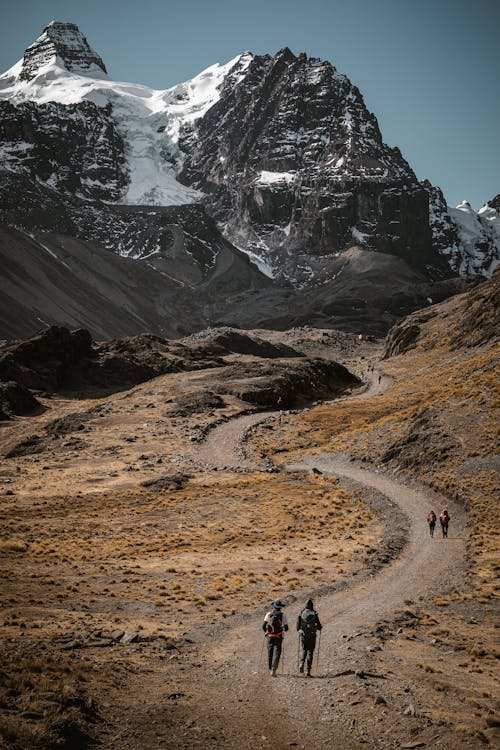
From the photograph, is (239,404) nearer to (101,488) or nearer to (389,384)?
(389,384)

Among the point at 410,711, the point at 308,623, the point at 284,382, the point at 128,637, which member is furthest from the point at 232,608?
the point at 284,382

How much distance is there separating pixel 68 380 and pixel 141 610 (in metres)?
104

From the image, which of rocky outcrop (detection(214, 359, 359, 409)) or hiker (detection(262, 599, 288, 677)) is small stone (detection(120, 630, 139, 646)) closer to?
hiker (detection(262, 599, 288, 677))

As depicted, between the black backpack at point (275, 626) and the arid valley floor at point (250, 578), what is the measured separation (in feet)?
3.80

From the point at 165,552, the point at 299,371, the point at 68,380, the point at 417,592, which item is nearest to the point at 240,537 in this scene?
the point at 165,552

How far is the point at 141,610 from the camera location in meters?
24.0

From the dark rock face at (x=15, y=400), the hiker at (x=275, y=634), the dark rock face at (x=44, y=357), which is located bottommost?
the hiker at (x=275, y=634)

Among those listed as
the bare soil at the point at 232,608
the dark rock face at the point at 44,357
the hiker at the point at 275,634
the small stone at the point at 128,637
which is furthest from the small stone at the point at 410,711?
the dark rock face at the point at 44,357

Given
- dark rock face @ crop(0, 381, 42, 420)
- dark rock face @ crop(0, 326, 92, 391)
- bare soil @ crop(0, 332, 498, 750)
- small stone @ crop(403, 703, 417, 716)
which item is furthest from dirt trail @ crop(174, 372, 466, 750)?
dark rock face @ crop(0, 326, 92, 391)

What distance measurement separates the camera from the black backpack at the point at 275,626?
17156mm

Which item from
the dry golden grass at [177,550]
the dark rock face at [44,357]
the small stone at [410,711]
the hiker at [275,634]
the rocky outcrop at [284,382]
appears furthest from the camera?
the dark rock face at [44,357]

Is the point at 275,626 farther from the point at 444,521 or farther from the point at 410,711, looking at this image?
the point at 444,521

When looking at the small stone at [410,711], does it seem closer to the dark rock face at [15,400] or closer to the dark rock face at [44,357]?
the dark rock face at [15,400]

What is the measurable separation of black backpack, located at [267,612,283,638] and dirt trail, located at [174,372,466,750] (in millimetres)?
1158
